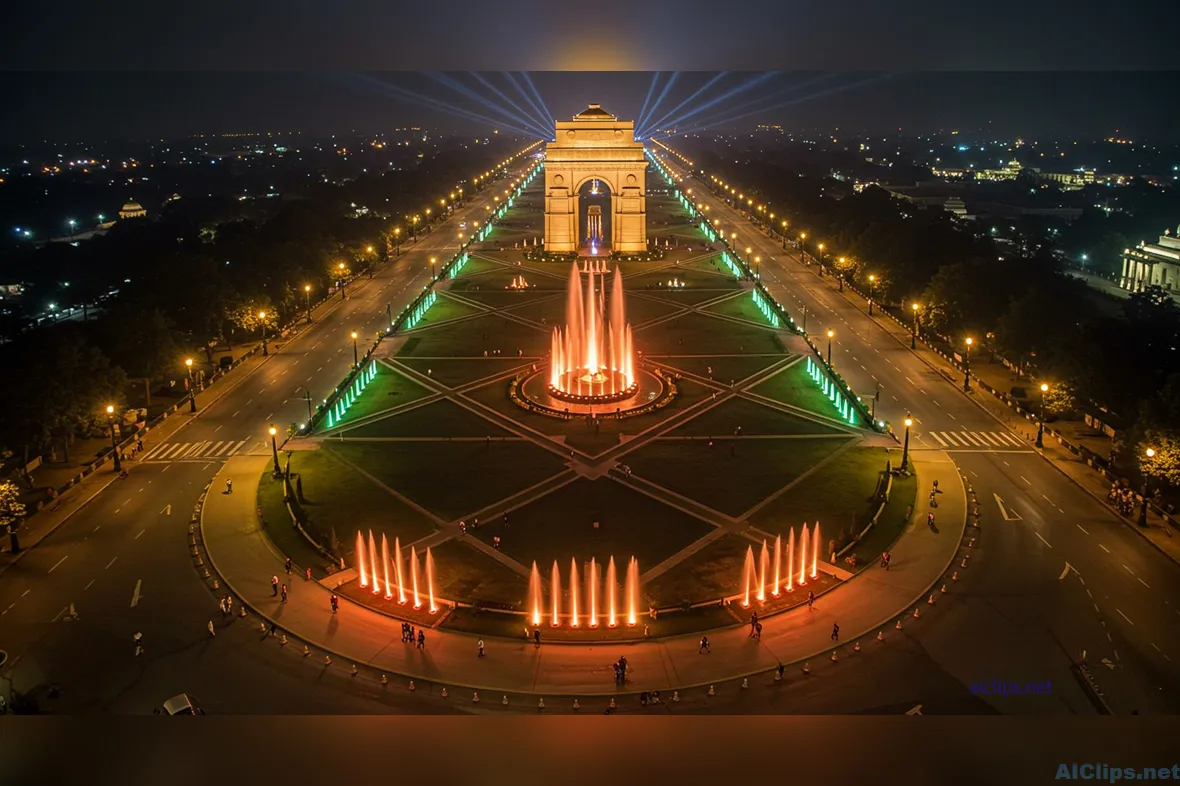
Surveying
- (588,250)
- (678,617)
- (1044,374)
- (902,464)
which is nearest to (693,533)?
(678,617)

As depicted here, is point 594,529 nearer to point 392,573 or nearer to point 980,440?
point 392,573

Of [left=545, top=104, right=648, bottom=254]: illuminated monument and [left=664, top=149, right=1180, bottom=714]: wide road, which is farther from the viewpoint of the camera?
[left=545, top=104, right=648, bottom=254]: illuminated monument

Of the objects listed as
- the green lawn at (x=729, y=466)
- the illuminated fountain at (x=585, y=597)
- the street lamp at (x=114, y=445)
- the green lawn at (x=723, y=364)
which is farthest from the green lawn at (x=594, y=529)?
the green lawn at (x=723, y=364)

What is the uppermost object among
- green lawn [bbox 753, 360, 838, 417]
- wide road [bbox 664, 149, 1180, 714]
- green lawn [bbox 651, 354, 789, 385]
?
green lawn [bbox 651, 354, 789, 385]

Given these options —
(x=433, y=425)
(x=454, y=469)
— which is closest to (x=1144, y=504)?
(x=454, y=469)

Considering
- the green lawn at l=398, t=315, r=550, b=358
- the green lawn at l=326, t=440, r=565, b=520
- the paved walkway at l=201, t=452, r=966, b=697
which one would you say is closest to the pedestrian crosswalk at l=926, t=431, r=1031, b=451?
the paved walkway at l=201, t=452, r=966, b=697

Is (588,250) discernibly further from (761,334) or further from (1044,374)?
(1044,374)

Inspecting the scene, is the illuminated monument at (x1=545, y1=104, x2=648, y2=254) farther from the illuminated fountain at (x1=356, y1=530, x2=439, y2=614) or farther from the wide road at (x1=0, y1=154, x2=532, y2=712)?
the illuminated fountain at (x1=356, y1=530, x2=439, y2=614)

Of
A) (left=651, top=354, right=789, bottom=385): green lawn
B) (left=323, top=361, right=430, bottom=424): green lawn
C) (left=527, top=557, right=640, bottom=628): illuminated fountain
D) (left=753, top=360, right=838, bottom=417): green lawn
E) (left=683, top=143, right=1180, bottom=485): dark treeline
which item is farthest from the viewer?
(left=651, top=354, right=789, bottom=385): green lawn
